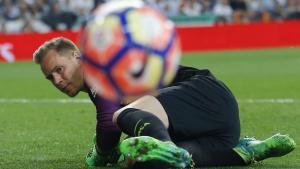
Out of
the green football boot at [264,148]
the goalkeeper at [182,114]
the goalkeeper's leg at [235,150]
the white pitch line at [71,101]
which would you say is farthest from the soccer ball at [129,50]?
the white pitch line at [71,101]

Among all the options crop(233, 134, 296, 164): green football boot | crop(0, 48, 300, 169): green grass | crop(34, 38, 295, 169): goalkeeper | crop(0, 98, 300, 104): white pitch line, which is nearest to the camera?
crop(34, 38, 295, 169): goalkeeper

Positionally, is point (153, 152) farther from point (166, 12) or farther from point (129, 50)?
point (166, 12)

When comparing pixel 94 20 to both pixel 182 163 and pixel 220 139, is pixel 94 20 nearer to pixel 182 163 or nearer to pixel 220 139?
pixel 182 163

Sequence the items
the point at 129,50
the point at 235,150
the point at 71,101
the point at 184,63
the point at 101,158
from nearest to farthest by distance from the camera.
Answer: the point at 129,50 < the point at 235,150 < the point at 101,158 < the point at 71,101 < the point at 184,63

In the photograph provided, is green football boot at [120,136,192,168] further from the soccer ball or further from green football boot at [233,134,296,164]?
green football boot at [233,134,296,164]

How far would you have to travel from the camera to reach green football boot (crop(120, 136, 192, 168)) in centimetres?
467

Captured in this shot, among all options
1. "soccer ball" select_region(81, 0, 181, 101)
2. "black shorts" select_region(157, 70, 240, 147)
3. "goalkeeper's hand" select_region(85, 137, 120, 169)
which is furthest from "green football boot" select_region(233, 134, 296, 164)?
"soccer ball" select_region(81, 0, 181, 101)

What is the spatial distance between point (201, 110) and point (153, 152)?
1017mm

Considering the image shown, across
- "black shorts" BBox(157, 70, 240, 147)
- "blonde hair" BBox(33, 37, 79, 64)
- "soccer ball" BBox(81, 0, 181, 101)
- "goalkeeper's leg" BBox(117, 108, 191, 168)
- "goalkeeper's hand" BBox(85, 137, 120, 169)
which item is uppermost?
"soccer ball" BBox(81, 0, 181, 101)

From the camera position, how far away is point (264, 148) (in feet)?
19.5

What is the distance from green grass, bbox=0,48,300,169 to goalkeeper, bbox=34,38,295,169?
0.69ft

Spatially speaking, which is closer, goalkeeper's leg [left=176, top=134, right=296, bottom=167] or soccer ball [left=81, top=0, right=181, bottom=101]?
soccer ball [left=81, top=0, right=181, bottom=101]

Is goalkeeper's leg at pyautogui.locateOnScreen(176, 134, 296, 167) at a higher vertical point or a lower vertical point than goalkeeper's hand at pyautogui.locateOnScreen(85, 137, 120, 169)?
higher

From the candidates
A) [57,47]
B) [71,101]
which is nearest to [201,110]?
[57,47]
